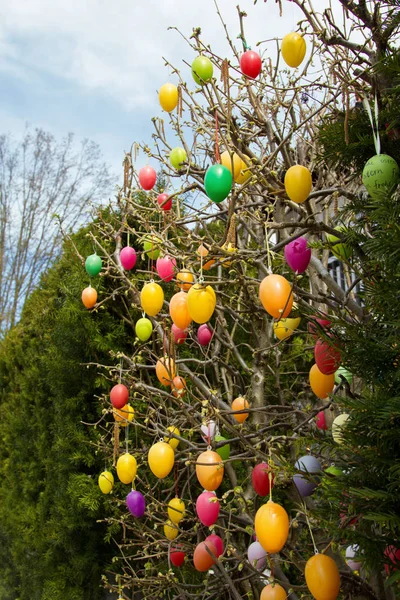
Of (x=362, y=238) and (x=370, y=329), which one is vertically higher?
(x=362, y=238)

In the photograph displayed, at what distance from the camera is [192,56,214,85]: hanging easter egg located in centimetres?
210

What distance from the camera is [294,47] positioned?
1.89 meters

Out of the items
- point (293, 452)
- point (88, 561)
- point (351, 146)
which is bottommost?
point (88, 561)

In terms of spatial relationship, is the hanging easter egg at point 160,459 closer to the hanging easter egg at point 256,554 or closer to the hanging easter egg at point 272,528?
the hanging easter egg at point 256,554

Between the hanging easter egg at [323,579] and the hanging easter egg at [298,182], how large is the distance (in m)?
1.04

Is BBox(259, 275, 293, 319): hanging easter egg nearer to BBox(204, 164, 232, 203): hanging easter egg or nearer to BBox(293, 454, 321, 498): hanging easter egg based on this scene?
BBox(204, 164, 232, 203): hanging easter egg

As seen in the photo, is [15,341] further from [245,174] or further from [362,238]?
[362,238]

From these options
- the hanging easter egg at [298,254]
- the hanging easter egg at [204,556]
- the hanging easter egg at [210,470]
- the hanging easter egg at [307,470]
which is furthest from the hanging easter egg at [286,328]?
the hanging easter egg at [204,556]

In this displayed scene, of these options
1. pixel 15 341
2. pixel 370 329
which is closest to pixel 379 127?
pixel 370 329

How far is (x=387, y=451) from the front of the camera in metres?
1.17

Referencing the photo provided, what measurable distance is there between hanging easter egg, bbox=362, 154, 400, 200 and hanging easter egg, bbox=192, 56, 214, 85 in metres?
0.99

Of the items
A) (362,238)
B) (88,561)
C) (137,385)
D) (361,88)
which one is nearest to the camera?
(362,238)

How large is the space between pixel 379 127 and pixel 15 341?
14.7 feet

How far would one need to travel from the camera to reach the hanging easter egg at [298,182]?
5.55 ft
